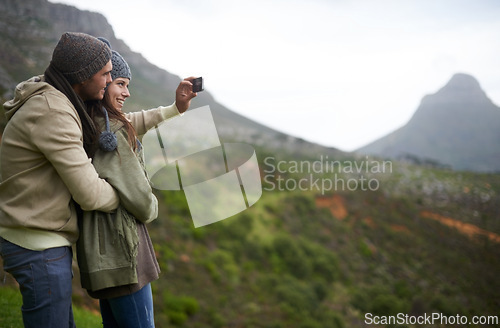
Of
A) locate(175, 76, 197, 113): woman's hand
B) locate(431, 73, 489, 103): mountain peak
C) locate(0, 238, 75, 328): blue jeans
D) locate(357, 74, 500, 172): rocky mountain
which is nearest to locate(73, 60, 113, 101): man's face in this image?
locate(175, 76, 197, 113): woman's hand

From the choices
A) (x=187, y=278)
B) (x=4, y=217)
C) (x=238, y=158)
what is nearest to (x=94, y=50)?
(x=4, y=217)

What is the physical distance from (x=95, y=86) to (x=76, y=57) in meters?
0.12

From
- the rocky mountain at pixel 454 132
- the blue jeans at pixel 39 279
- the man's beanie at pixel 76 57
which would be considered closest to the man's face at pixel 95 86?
the man's beanie at pixel 76 57

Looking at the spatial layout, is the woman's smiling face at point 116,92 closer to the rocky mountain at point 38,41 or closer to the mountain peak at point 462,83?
the rocky mountain at point 38,41

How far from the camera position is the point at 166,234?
13.8 metres

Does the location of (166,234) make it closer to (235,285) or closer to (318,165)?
(235,285)

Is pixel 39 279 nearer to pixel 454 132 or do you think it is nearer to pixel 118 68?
pixel 118 68

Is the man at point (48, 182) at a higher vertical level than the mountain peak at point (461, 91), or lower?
higher

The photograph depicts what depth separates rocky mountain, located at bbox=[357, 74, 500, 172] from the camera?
59531 mm

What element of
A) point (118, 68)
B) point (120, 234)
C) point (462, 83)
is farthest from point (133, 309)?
point (462, 83)

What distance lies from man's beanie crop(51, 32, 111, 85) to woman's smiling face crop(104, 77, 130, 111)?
171 millimetres

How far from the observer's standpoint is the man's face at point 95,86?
139 centimetres

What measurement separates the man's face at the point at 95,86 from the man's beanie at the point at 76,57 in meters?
0.03

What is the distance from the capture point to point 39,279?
127 centimetres
